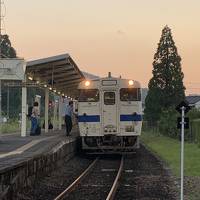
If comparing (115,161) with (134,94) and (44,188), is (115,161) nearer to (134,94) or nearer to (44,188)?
(134,94)

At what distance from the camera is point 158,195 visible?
15344 millimetres

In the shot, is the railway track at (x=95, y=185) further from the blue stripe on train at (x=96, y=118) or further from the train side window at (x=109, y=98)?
the train side window at (x=109, y=98)

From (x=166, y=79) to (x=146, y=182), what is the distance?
42004 mm

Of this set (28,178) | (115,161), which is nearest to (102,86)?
(115,161)

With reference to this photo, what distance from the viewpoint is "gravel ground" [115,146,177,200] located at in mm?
15345

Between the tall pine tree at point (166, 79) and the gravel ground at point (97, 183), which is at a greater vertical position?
the tall pine tree at point (166, 79)

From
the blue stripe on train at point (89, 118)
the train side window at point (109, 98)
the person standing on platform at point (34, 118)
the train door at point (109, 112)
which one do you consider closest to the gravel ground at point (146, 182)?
the train door at point (109, 112)

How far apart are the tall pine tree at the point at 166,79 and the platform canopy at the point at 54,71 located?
2161 cm

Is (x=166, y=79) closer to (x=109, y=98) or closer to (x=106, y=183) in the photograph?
(x=109, y=98)

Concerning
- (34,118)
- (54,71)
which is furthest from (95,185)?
(54,71)

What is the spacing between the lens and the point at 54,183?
17812mm

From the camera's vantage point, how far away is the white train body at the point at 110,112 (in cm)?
2741

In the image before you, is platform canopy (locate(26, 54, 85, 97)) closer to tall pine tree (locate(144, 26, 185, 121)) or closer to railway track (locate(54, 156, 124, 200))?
railway track (locate(54, 156, 124, 200))

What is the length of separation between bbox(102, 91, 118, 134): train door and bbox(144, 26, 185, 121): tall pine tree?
3174cm
